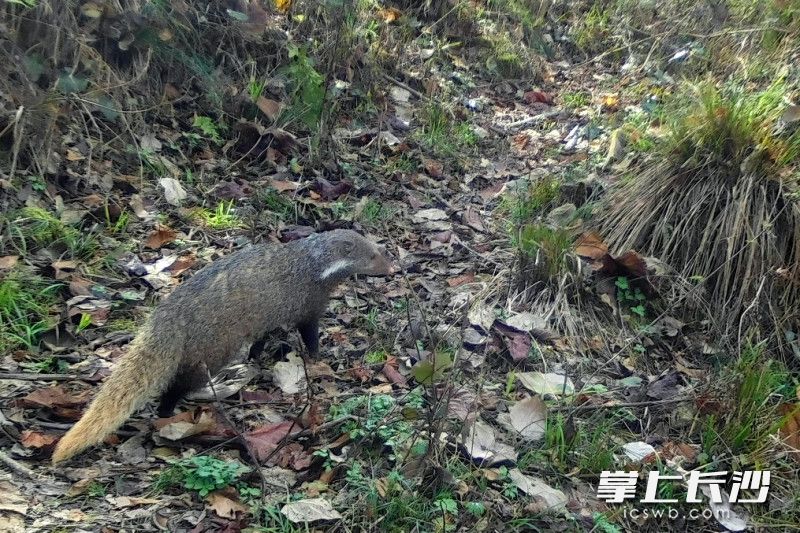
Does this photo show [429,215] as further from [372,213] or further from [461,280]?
[461,280]

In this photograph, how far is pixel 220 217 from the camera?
5484mm

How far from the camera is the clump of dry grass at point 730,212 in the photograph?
16.0 ft

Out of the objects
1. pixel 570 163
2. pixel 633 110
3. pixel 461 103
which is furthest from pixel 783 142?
pixel 461 103

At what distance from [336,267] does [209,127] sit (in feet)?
7.27

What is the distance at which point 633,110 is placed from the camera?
7.62m

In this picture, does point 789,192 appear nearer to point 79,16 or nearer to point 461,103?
point 461,103

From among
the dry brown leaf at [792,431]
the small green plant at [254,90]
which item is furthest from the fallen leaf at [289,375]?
the small green plant at [254,90]

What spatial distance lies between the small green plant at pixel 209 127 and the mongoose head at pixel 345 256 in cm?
189

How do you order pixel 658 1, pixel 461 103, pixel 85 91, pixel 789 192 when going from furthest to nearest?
pixel 658 1
pixel 461 103
pixel 85 91
pixel 789 192

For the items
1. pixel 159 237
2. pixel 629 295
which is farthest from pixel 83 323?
pixel 629 295

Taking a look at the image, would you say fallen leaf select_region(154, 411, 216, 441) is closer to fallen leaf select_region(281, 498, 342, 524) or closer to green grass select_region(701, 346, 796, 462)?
fallen leaf select_region(281, 498, 342, 524)

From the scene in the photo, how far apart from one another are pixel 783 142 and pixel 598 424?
8.58 feet

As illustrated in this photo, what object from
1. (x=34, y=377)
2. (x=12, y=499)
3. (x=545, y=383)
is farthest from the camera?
(x=545, y=383)

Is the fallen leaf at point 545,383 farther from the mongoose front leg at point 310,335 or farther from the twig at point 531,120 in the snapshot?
the twig at point 531,120
